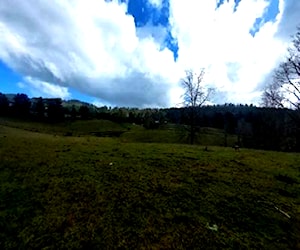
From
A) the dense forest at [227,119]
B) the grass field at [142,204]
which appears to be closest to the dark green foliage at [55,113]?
the dense forest at [227,119]

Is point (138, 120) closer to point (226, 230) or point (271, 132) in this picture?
point (271, 132)

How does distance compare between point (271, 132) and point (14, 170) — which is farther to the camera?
point (271, 132)

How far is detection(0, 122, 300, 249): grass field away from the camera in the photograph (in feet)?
30.4

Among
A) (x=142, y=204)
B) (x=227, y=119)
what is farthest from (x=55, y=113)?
(x=142, y=204)

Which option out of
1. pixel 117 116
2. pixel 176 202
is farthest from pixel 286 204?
pixel 117 116

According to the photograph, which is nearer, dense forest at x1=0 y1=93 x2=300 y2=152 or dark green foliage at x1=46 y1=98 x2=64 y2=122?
dense forest at x1=0 y1=93 x2=300 y2=152

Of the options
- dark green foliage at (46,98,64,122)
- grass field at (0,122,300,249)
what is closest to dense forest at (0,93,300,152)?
dark green foliage at (46,98,64,122)

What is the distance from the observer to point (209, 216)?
10.9 meters

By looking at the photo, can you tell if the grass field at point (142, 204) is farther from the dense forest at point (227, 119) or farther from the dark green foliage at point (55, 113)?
the dark green foliage at point (55, 113)

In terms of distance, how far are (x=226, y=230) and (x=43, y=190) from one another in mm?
7535

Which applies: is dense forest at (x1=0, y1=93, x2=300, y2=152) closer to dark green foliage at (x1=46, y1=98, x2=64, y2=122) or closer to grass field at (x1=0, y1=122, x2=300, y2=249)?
dark green foliage at (x1=46, y1=98, x2=64, y2=122)

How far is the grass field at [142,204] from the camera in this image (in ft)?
30.4

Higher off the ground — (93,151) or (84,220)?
(93,151)

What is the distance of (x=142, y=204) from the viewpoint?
1142cm
